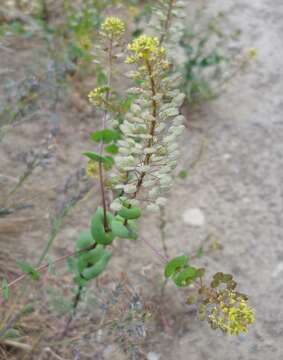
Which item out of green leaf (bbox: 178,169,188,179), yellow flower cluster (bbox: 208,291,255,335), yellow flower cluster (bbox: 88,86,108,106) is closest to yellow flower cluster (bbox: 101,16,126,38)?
yellow flower cluster (bbox: 88,86,108,106)

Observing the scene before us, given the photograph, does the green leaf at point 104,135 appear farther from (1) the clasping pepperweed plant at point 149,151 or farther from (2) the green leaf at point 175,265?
(2) the green leaf at point 175,265

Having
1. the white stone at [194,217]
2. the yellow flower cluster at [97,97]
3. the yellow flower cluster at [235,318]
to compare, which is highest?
the yellow flower cluster at [97,97]

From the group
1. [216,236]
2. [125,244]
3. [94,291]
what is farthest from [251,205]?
[94,291]

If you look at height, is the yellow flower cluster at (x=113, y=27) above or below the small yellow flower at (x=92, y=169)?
above

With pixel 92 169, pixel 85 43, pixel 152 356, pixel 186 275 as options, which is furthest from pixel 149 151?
pixel 85 43

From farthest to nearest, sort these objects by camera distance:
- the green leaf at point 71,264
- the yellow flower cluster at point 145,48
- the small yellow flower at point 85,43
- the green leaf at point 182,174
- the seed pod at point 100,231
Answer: the small yellow flower at point 85,43 → the green leaf at point 182,174 → the green leaf at point 71,264 → the seed pod at point 100,231 → the yellow flower cluster at point 145,48

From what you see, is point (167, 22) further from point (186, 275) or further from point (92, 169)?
point (186, 275)

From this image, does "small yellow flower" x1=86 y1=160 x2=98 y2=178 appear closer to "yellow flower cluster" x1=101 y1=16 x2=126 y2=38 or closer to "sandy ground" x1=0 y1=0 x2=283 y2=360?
"sandy ground" x1=0 y1=0 x2=283 y2=360

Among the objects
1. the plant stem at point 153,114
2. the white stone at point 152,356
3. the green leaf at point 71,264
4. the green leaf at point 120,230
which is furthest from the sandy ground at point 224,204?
the plant stem at point 153,114
